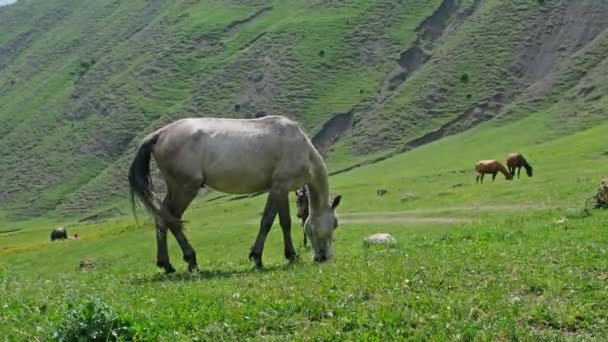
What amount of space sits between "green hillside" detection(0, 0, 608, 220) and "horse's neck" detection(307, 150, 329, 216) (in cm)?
8167

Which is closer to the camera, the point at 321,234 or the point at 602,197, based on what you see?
the point at 321,234

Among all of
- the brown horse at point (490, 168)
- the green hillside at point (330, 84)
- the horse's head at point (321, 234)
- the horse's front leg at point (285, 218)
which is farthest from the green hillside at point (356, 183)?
the brown horse at point (490, 168)

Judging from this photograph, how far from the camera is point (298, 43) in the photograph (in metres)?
168

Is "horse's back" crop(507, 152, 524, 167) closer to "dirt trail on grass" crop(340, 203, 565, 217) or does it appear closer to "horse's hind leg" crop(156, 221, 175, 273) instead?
"dirt trail on grass" crop(340, 203, 565, 217)

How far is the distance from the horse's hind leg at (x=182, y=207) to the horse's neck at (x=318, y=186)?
9.03 feet

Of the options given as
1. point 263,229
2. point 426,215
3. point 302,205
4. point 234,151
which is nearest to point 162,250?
point 263,229

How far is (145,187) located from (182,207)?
93cm

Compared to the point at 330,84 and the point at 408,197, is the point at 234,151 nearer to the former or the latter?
the point at 408,197

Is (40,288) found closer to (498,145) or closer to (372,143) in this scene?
(498,145)

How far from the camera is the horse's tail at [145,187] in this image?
15156mm

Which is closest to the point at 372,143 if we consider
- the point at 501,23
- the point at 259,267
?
the point at 501,23

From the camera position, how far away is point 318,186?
54.6 ft

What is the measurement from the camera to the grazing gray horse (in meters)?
15.4

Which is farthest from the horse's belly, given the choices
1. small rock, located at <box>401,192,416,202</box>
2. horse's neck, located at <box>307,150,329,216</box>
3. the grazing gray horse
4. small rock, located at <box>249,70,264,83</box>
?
small rock, located at <box>249,70,264,83</box>
